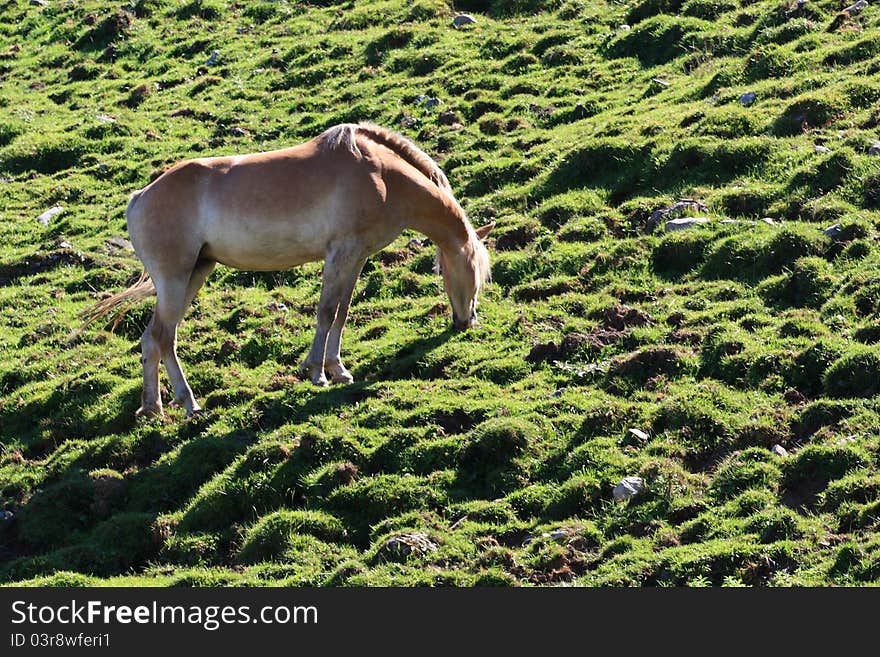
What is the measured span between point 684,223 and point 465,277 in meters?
3.64

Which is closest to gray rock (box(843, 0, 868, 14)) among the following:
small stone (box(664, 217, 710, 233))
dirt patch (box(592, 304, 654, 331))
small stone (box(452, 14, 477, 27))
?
small stone (box(664, 217, 710, 233))

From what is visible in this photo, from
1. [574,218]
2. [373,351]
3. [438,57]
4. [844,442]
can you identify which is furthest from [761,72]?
[844,442]

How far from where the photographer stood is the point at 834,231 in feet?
53.2

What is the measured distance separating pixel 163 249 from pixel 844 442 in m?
8.54

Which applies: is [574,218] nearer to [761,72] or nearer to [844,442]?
[761,72]

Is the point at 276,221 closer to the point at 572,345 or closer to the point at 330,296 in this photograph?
the point at 330,296

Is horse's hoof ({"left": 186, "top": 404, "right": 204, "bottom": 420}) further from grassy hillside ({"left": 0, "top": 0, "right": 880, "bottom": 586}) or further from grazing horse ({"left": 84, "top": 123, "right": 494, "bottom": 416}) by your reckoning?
grassy hillside ({"left": 0, "top": 0, "right": 880, "bottom": 586})

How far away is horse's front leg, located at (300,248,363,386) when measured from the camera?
50.2ft

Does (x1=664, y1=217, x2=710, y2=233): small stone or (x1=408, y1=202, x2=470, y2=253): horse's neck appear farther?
(x1=664, y1=217, x2=710, y2=233): small stone

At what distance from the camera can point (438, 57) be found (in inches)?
1037

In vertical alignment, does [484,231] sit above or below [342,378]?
above

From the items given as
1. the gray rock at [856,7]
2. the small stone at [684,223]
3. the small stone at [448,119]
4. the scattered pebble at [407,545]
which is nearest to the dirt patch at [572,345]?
the small stone at [684,223]

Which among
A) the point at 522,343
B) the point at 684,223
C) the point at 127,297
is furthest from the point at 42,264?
the point at 684,223

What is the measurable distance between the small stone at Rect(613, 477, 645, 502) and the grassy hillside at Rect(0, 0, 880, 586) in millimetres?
84
